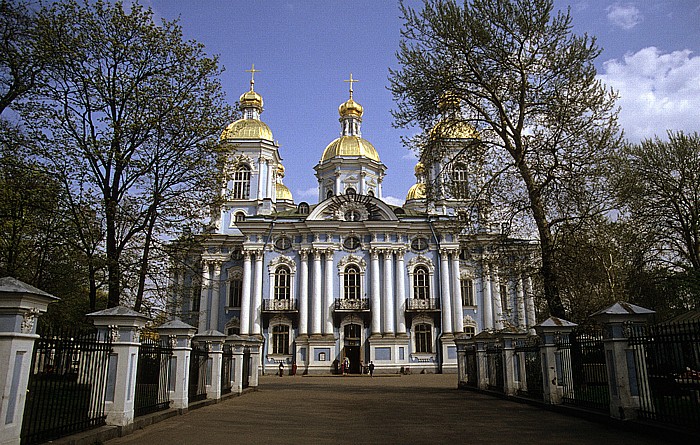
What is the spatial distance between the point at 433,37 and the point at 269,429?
12474 millimetres

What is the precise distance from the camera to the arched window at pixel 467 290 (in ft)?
116

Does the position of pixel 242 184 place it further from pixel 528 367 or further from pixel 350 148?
pixel 528 367

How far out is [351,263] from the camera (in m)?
34.2

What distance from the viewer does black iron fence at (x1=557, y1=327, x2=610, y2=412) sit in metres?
9.47

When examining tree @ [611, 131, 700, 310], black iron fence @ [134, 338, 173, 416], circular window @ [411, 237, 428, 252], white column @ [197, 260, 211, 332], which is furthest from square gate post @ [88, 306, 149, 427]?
circular window @ [411, 237, 428, 252]

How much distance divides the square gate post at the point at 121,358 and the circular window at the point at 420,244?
27485mm

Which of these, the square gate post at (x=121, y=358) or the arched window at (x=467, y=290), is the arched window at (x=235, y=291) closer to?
the arched window at (x=467, y=290)

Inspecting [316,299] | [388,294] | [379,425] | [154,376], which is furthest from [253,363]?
[388,294]

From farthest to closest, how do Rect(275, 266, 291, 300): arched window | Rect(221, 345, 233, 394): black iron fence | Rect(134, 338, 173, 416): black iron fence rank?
Rect(275, 266, 291, 300): arched window < Rect(221, 345, 233, 394): black iron fence < Rect(134, 338, 173, 416): black iron fence

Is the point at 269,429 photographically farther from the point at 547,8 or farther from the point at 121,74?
the point at 547,8

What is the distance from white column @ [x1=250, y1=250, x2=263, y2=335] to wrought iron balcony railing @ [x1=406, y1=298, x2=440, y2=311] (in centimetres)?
908

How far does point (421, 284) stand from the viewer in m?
34.5

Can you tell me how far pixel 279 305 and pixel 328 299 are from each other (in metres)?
3.04

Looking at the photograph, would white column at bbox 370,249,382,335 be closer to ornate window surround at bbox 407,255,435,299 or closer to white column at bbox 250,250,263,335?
ornate window surround at bbox 407,255,435,299
